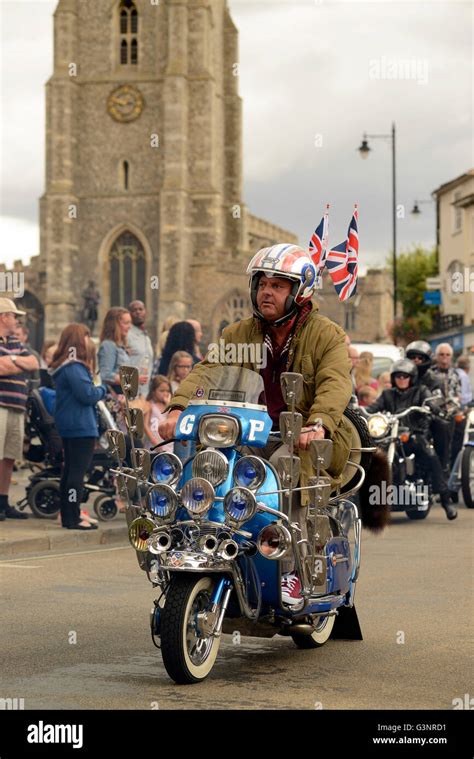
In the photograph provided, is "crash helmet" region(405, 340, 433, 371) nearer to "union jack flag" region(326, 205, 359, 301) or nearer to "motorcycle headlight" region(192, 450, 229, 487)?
"union jack flag" region(326, 205, 359, 301)

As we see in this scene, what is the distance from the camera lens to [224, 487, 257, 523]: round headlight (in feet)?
19.0

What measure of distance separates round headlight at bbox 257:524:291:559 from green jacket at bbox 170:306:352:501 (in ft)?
1.58

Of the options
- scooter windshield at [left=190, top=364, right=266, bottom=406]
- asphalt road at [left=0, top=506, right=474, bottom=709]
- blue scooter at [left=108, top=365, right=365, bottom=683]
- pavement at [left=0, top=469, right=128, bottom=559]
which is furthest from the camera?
pavement at [left=0, top=469, right=128, bottom=559]

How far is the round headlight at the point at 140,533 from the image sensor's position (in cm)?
605

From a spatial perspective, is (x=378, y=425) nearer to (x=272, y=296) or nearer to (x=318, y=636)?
(x=318, y=636)

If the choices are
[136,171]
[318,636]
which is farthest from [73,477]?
[136,171]

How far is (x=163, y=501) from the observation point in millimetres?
5961

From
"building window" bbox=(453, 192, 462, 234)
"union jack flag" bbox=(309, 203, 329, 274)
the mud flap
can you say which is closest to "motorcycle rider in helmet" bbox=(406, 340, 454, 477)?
"union jack flag" bbox=(309, 203, 329, 274)

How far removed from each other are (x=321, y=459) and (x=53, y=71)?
74.9 meters

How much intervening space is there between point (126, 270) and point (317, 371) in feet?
237

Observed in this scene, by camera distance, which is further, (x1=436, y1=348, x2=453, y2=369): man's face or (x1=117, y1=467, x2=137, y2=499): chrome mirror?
(x1=436, y1=348, x2=453, y2=369): man's face

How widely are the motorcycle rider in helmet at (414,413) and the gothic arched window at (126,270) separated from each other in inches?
2473
